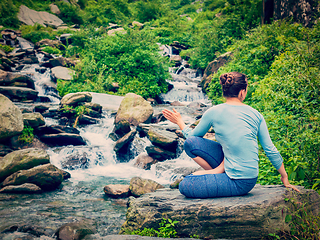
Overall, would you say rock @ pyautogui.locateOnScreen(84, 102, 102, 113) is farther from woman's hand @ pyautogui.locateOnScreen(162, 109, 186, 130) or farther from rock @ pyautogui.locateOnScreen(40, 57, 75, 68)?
woman's hand @ pyautogui.locateOnScreen(162, 109, 186, 130)

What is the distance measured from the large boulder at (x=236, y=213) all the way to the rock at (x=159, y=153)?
592 centimetres

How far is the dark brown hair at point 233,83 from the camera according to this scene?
2547 mm

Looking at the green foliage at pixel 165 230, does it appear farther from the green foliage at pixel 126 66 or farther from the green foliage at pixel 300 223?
the green foliage at pixel 126 66

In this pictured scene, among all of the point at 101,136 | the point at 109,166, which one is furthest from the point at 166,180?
the point at 101,136

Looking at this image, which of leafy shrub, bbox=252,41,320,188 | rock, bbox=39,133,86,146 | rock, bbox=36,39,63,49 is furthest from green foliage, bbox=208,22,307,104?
rock, bbox=36,39,63,49

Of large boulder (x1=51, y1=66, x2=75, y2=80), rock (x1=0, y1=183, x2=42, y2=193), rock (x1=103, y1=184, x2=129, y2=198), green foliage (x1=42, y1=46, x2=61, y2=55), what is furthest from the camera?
green foliage (x1=42, y1=46, x2=61, y2=55)

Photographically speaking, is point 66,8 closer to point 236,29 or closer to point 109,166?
point 236,29

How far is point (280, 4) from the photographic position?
12.2 metres

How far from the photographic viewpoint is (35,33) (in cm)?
2650

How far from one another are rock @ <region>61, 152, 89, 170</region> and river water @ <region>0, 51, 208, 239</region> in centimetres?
12

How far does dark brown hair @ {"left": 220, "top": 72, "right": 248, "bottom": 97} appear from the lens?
2.55 metres

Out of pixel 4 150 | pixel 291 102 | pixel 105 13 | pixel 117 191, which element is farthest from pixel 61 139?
pixel 105 13

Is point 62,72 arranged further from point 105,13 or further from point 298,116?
point 105,13

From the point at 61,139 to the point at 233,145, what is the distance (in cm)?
861
